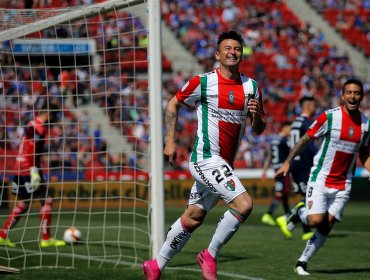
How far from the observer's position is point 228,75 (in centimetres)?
794

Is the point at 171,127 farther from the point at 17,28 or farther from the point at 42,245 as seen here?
the point at 42,245

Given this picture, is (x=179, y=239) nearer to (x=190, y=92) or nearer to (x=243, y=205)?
(x=243, y=205)

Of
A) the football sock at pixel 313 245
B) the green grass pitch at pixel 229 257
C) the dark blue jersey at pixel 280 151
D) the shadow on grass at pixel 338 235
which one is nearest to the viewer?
the green grass pitch at pixel 229 257

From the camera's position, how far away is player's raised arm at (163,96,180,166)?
7449mm

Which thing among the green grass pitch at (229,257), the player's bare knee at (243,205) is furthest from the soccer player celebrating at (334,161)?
the player's bare knee at (243,205)

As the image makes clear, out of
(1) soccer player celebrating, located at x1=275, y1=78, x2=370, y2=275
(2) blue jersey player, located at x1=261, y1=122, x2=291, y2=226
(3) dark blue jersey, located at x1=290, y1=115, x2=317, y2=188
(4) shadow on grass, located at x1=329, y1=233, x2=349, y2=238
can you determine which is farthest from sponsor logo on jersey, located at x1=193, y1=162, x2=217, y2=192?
(2) blue jersey player, located at x1=261, y1=122, x2=291, y2=226

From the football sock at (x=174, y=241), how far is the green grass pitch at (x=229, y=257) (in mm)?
881

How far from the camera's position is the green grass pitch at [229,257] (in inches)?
363

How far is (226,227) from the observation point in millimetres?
7676

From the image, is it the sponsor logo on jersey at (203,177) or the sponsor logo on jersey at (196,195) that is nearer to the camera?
the sponsor logo on jersey at (203,177)

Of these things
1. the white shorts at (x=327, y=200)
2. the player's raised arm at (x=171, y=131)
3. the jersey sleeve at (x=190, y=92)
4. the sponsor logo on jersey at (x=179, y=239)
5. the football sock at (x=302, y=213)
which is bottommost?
the football sock at (x=302, y=213)

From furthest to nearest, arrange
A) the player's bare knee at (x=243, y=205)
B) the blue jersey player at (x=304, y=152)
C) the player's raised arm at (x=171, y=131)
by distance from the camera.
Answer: the blue jersey player at (x=304, y=152), the player's bare knee at (x=243, y=205), the player's raised arm at (x=171, y=131)

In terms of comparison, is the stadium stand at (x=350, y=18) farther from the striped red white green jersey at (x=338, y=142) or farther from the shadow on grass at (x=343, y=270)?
the shadow on grass at (x=343, y=270)

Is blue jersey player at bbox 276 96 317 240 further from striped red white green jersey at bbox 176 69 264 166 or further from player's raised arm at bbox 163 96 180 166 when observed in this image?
player's raised arm at bbox 163 96 180 166
